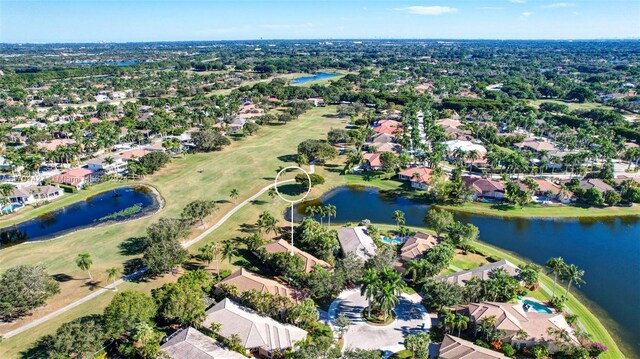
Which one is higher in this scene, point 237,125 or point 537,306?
point 237,125

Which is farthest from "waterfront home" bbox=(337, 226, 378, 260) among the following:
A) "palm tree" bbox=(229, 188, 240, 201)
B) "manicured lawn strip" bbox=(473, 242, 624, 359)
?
"palm tree" bbox=(229, 188, 240, 201)

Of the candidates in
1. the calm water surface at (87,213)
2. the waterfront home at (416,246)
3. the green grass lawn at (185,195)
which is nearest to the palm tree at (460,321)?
the waterfront home at (416,246)

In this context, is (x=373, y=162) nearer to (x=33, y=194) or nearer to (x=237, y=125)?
(x=237, y=125)

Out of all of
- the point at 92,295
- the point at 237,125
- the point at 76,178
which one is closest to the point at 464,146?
the point at 237,125

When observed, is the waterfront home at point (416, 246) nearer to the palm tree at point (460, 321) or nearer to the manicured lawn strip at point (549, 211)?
the palm tree at point (460, 321)

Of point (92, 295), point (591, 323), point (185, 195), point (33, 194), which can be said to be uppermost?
point (33, 194)

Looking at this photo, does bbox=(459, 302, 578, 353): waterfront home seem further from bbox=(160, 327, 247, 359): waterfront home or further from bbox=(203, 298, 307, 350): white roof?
bbox=(160, 327, 247, 359): waterfront home
